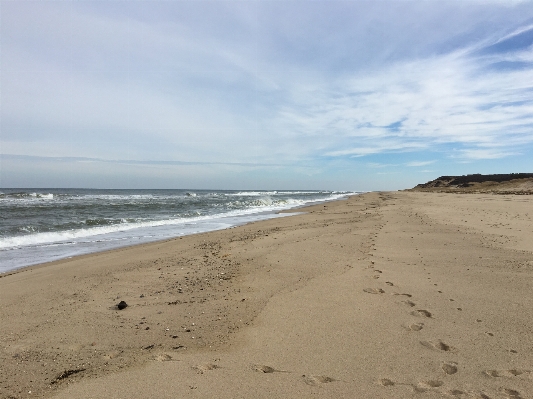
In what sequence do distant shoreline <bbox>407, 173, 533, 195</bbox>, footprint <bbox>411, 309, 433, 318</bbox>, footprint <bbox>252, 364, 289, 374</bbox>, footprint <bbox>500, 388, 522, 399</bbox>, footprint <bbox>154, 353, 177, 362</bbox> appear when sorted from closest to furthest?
footprint <bbox>500, 388, 522, 399</bbox> < footprint <bbox>252, 364, 289, 374</bbox> < footprint <bbox>154, 353, 177, 362</bbox> < footprint <bbox>411, 309, 433, 318</bbox> < distant shoreline <bbox>407, 173, 533, 195</bbox>

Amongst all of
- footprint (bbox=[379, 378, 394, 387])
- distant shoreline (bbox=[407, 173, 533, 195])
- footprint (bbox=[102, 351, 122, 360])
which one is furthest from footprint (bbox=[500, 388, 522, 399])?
distant shoreline (bbox=[407, 173, 533, 195])

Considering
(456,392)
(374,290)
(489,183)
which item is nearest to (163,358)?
(456,392)

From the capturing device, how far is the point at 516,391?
2.27 meters

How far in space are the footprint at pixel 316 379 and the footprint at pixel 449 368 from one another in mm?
899

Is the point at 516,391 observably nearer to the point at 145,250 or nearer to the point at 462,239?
the point at 462,239

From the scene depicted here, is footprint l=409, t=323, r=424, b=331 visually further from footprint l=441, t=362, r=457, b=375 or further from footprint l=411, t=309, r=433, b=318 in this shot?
footprint l=441, t=362, r=457, b=375

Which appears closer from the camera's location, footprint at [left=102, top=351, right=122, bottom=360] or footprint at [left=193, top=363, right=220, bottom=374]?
footprint at [left=193, top=363, right=220, bottom=374]

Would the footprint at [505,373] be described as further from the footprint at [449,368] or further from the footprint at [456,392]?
the footprint at [456,392]

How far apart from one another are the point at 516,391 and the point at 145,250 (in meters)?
7.64

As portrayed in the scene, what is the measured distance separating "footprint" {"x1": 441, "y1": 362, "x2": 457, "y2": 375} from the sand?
16 millimetres

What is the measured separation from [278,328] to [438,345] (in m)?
1.48

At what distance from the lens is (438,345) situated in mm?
2914

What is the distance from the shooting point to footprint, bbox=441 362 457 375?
2516mm

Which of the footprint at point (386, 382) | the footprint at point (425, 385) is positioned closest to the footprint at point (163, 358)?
the footprint at point (386, 382)
